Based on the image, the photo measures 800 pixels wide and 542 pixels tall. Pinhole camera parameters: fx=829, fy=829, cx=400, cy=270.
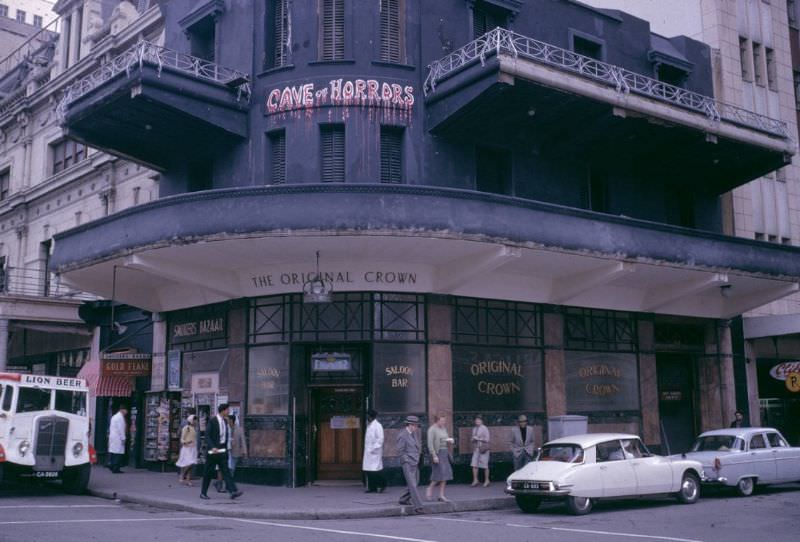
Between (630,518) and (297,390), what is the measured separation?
8.59 m

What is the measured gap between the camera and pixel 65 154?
32.2 m

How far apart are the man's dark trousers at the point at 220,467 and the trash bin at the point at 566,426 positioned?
7975 mm

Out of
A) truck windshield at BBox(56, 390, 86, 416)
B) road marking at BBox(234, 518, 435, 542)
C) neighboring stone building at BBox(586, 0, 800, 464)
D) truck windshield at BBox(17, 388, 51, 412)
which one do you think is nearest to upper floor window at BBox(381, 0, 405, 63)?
truck windshield at BBox(56, 390, 86, 416)

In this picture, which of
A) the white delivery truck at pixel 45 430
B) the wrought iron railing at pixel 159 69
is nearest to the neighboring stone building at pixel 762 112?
the wrought iron railing at pixel 159 69

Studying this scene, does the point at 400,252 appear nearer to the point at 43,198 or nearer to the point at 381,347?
the point at 381,347

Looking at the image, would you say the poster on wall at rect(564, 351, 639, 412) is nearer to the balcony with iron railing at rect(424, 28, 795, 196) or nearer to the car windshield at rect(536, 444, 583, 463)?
the balcony with iron railing at rect(424, 28, 795, 196)

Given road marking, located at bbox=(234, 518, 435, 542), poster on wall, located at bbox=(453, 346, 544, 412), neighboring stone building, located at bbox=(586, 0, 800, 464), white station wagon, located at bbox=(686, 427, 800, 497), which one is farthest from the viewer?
neighboring stone building, located at bbox=(586, 0, 800, 464)

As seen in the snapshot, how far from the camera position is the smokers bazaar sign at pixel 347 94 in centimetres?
2058

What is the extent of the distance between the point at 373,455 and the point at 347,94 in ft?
28.8

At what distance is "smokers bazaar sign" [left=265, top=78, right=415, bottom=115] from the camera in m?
20.6

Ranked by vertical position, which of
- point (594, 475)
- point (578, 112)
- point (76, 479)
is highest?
point (578, 112)

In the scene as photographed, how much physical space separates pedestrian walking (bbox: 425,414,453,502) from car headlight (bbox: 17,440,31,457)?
8.59m

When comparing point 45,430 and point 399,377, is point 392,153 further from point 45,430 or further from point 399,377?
point 45,430

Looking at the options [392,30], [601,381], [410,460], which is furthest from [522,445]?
[392,30]
